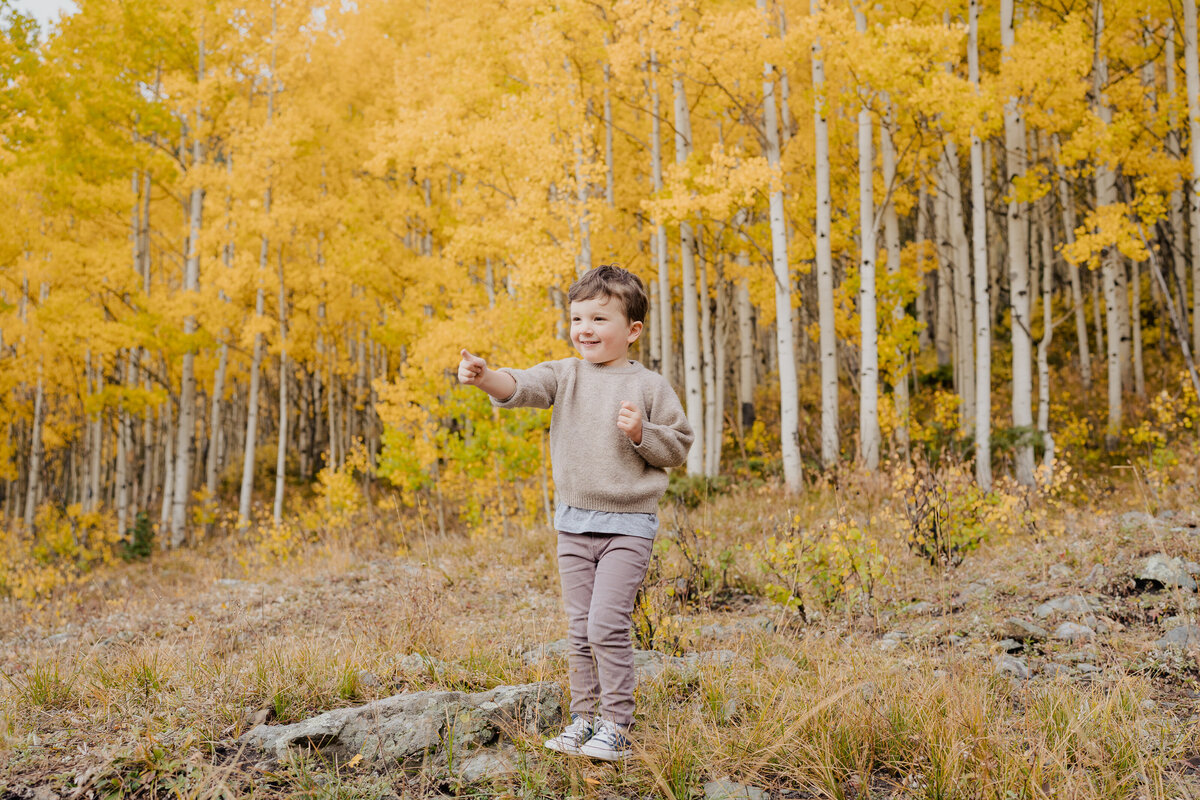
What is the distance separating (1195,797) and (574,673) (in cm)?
173

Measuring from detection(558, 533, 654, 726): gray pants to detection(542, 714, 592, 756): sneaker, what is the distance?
0.05 metres

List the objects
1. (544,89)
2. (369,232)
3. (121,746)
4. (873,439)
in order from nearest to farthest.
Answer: (121,746) → (873,439) → (544,89) → (369,232)

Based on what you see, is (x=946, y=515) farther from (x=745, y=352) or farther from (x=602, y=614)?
(x=745, y=352)

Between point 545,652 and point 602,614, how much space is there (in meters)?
1.05

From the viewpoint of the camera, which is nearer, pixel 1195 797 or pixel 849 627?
pixel 1195 797

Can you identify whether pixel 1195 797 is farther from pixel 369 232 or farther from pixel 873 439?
pixel 369 232

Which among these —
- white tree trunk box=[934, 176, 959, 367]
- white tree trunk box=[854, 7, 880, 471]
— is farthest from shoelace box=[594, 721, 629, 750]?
white tree trunk box=[934, 176, 959, 367]

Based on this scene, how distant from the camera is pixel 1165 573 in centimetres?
401

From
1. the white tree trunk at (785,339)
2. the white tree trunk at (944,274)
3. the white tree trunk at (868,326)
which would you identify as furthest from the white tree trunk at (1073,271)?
the white tree trunk at (785,339)

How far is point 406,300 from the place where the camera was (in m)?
13.6

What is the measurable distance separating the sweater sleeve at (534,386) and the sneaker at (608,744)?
1004 mm


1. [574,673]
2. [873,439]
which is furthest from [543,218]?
[574,673]

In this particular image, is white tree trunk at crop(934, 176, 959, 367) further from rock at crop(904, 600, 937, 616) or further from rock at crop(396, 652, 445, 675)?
rock at crop(396, 652, 445, 675)

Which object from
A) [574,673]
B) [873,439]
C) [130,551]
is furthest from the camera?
[130,551]
